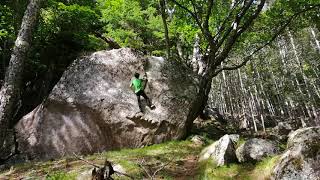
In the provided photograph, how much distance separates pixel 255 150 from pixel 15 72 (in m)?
6.95

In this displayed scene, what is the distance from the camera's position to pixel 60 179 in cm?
823

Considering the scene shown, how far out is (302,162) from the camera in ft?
21.5

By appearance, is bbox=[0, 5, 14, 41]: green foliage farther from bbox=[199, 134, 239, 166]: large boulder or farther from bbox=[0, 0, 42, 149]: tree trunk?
bbox=[199, 134, 239, 166]: large boulder

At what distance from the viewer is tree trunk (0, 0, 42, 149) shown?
31.7 feet

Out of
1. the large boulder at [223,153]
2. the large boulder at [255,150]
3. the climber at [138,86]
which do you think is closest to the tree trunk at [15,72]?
the climber at [138,86]

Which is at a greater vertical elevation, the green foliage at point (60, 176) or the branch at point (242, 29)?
the branch at point (242, 29)

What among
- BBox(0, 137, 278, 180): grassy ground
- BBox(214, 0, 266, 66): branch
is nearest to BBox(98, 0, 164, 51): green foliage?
BBox(214, 0, 266, 66): branch

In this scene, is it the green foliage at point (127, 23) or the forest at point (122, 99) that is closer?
the forest at point (122, 99)

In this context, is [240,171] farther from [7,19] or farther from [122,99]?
[7,19]

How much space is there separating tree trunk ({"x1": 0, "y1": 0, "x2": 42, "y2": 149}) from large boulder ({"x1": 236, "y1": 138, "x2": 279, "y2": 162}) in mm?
6371

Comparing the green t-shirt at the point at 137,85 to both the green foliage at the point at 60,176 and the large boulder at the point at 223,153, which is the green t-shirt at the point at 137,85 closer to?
the large boulder at the point at 223,153

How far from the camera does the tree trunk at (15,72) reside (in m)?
9.66

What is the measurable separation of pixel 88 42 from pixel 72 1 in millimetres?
2682

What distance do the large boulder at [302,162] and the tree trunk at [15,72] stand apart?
23.3 feet
